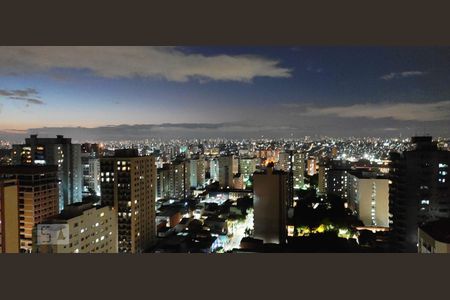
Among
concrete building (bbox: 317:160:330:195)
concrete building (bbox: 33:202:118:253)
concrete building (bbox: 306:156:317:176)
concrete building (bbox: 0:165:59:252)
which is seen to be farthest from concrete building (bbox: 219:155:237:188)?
concrete building (bbox: 33:202:118:253)

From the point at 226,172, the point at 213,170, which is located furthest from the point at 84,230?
the point at 213,170

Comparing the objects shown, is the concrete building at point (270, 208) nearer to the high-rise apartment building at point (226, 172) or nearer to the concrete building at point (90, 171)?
the high-rise apartment building at point (226, 172)

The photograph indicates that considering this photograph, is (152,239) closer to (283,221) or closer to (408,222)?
(283,221)

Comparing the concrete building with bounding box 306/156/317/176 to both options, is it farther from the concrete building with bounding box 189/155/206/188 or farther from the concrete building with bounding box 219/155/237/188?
the concrete building with bounding box 189/155/206/188

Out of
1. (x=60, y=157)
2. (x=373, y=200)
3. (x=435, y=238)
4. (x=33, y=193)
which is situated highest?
(x=60, y=157)

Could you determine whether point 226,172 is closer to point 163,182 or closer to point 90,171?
point 163,182

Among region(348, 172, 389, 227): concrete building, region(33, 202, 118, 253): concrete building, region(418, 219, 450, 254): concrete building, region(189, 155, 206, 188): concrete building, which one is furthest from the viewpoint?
region(189, 155, 206, 188): concrete building
